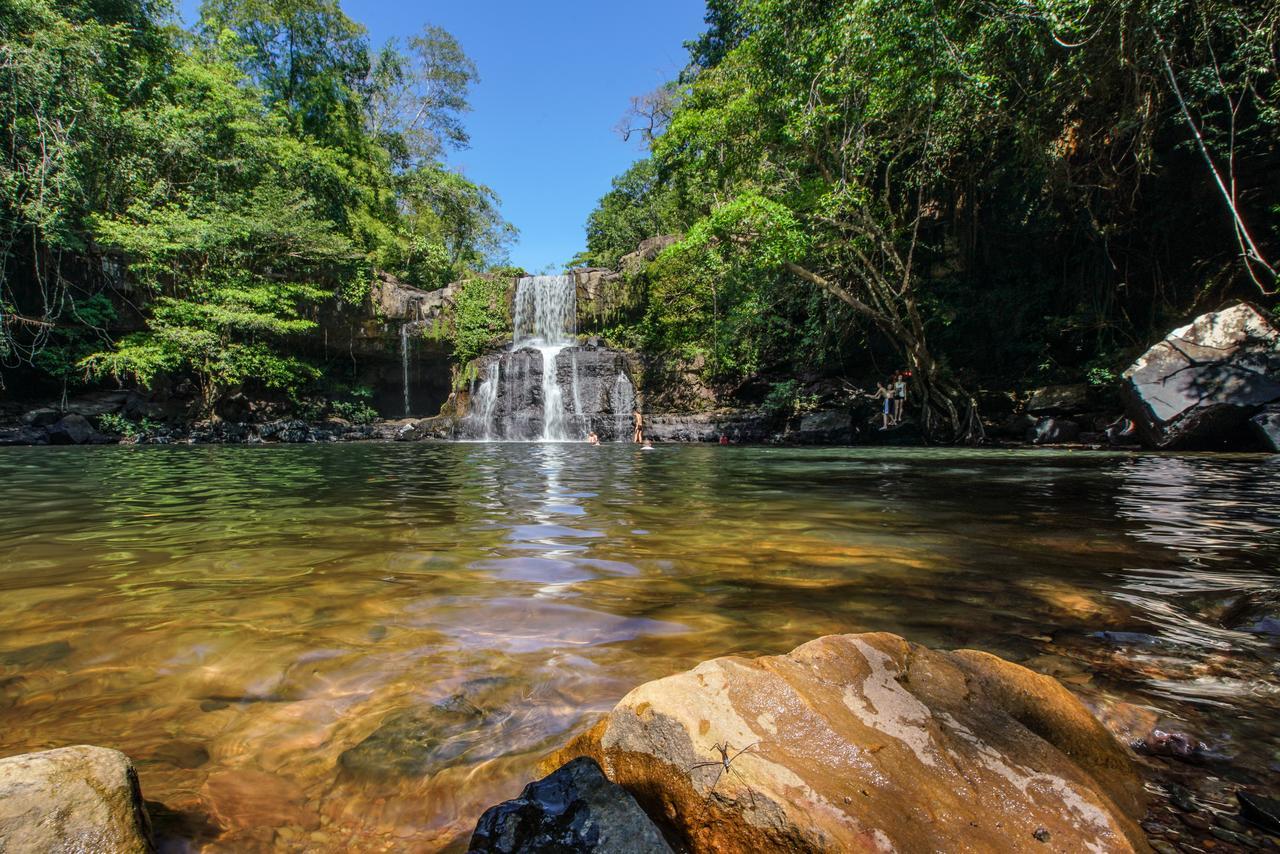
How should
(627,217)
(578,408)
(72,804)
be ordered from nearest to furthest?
(72,804) → (578,408) → (627,217)

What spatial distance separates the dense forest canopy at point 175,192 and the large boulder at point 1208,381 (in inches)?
844

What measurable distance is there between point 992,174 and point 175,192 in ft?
76.2

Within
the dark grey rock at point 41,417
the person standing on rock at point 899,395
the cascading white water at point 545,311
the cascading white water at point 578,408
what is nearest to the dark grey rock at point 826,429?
the person standing on rock at point 899,395

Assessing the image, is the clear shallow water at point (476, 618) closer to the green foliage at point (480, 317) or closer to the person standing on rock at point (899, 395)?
the person standing on rock at point (899, 395)

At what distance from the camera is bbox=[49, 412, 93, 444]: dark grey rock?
14.7 m

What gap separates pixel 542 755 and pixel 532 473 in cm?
667

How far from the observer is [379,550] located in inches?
136

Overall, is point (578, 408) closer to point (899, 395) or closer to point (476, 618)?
point (899, 395)

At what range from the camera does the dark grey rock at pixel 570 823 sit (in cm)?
100

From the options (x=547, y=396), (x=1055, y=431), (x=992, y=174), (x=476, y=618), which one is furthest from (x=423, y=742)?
(x=547, y=396)

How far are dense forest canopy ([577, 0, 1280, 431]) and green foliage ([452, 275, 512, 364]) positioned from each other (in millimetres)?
9990

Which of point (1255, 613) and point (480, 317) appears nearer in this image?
point (1255, 613)

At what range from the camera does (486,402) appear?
1936 cm

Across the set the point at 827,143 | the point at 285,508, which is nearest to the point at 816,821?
the point at 285,508
